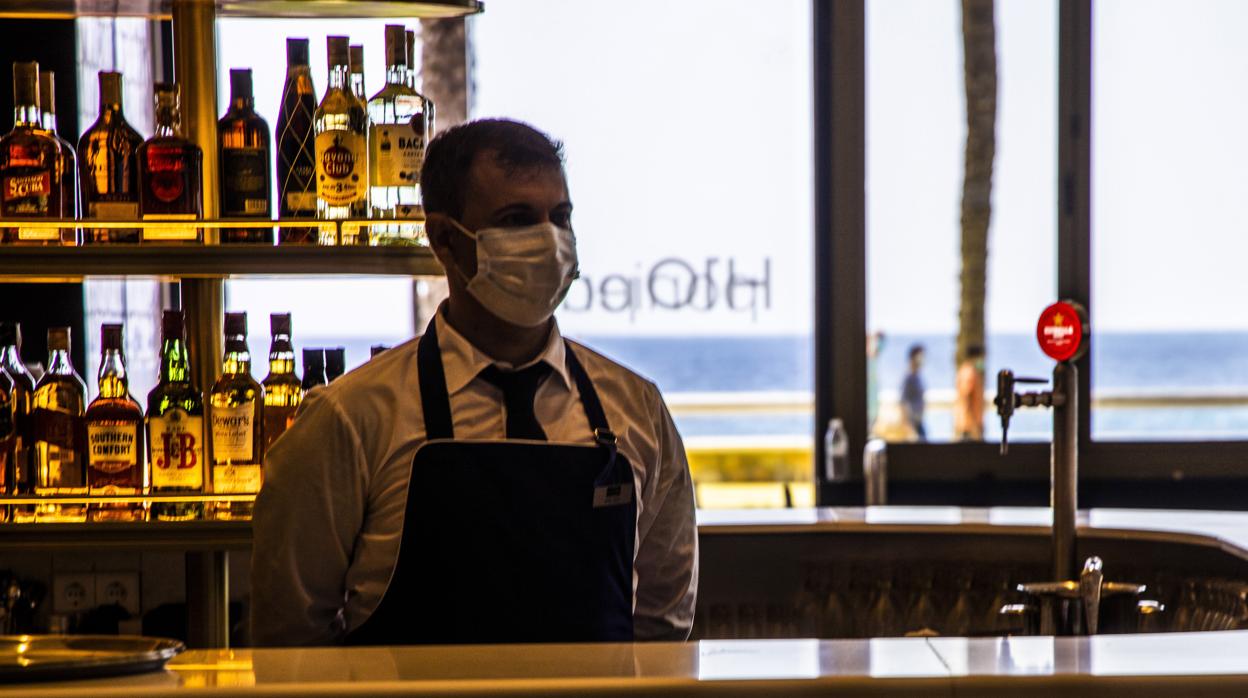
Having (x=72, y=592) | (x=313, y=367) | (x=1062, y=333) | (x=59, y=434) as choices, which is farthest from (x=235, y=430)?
(x=1062, y=333)

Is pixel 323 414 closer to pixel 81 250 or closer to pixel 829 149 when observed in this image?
pixel 81 250

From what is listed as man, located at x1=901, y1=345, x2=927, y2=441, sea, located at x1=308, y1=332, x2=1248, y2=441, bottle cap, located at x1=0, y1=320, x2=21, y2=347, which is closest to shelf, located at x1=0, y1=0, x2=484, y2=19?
bottle cap, located at x1=0, y1=320, x2=21, y2=347

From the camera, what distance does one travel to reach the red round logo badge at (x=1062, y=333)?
2.17 meters

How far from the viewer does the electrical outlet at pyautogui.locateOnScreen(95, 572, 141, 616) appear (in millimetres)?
2082

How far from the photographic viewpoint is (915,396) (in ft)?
18.6

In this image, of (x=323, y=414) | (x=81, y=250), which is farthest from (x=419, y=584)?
(x=81, y=250)

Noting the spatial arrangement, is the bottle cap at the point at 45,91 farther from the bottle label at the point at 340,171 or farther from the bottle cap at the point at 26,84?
the bottle label at the point at 340,171

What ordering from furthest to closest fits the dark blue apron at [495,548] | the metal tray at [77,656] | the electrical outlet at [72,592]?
the electrical outlet at [72,592], the dark blue apron at [495,548], the metal tray at [77,656]

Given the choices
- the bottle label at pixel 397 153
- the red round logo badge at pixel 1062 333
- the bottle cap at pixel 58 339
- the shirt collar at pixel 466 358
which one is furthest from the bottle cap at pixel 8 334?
the red round logo badge at pixel 1062 333

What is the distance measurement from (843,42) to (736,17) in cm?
1479

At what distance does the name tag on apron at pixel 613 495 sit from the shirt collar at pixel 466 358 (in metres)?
0.13

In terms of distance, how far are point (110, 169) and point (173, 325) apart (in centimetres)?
22

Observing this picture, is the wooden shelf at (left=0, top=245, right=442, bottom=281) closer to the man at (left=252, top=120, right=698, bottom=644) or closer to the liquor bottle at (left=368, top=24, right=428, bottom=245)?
the liquor bottle at (left=368, top=24, right=428, bottom=245)

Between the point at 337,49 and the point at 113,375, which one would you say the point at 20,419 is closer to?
the point at 113,375
